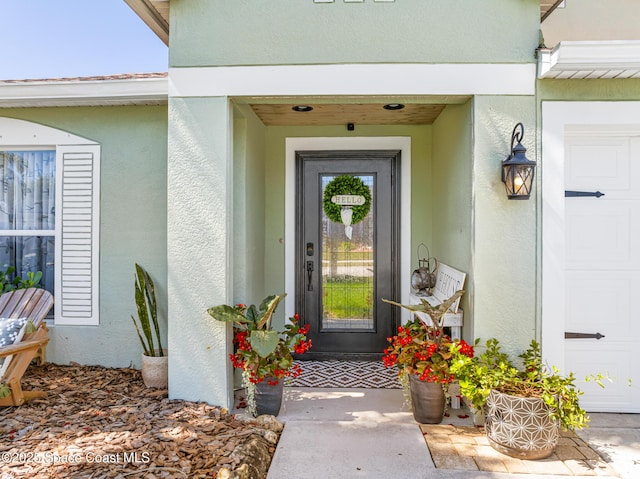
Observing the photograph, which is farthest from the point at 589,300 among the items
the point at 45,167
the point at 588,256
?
the point at 45,167

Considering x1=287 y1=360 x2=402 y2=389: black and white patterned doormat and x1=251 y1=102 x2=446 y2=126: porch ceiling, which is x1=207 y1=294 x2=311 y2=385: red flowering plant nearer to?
x1=287 y1=360 x2=402 y2=389: black and white patterned doormat

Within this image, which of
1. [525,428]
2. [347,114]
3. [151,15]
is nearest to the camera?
[525,428]

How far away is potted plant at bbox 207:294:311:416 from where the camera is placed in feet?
10.5

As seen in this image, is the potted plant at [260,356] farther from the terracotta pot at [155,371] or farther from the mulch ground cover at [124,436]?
the terracotta pot at [155,371]

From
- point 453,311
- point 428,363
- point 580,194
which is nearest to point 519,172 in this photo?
point 580,194

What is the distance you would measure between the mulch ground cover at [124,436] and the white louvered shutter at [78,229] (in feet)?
2.59

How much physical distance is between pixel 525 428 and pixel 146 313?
311 centimetres

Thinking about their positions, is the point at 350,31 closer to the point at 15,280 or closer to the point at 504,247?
the point at 504,247

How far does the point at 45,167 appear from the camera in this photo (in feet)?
14.1

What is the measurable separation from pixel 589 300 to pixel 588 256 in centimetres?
36

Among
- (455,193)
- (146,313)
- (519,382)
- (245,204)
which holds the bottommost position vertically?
(519,382)

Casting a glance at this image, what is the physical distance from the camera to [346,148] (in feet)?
15.9

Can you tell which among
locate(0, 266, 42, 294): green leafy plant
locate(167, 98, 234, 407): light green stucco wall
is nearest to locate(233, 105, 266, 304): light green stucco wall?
locate(167, 98, 234, 407): light green stucco wall

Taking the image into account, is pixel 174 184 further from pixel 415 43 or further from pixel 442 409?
pixel 442 409
